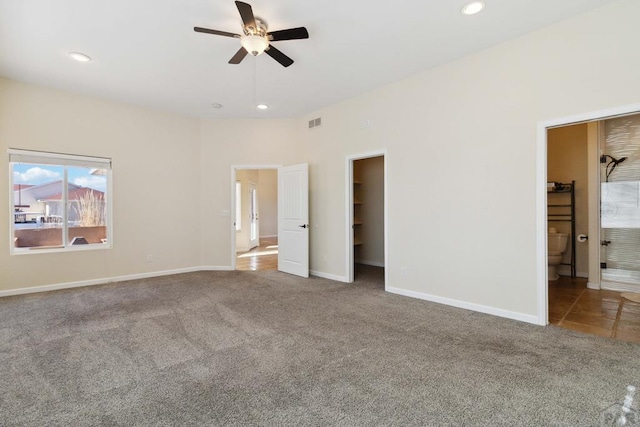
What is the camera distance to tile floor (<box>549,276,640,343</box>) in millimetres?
2906

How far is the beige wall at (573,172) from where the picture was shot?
5090 mm

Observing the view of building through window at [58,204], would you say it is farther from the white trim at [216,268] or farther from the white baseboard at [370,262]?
the white baseboard at [370,262]

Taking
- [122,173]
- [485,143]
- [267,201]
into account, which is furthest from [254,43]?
[267,201]

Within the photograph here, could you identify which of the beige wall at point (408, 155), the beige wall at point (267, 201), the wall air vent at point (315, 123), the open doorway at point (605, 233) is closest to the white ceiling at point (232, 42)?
the beige wall at point (408, 155)

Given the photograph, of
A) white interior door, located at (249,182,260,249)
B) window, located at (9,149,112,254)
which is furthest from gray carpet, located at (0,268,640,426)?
white interior door, located at (249,182,260,249)

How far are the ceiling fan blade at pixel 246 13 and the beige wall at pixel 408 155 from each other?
2405mm

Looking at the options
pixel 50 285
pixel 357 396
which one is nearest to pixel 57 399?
pixel 357 396

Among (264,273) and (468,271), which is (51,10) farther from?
(468,271)

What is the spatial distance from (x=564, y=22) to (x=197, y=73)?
4171 mm

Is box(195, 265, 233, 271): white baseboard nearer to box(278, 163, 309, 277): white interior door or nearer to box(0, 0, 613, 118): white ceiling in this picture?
box(278, 163, 309, 277): white interior door

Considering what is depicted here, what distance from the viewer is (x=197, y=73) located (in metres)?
4.03

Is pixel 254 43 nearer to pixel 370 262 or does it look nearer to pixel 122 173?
pixel 122 173

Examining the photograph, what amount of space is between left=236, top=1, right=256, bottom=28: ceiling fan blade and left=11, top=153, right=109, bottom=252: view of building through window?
155 inches

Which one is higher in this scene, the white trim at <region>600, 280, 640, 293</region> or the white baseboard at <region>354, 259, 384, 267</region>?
the white trim at <region>600, 280, 640, 293</region>
